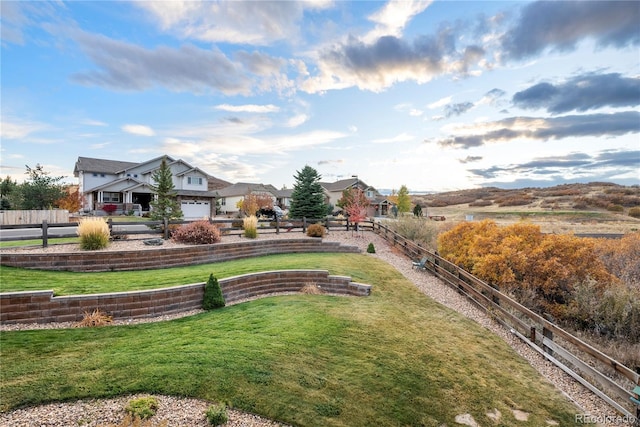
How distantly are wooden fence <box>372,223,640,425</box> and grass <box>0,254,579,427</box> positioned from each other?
896mm

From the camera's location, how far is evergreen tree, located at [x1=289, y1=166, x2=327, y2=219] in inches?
1073

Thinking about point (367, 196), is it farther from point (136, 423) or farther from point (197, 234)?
point (136, 423)

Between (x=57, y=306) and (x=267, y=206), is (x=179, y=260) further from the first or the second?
(x=267, y=206)

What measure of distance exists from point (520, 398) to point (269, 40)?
17.0 m

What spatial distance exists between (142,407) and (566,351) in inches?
349

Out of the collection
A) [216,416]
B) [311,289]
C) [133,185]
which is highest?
[133,185]

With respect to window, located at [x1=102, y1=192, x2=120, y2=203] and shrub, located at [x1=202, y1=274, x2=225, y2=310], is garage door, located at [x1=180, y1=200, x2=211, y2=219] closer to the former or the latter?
window, located at [x1=102, y1=192, x2=120, y2=203]


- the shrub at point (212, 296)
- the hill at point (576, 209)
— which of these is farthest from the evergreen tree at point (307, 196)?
the shrub at point (212, 296)

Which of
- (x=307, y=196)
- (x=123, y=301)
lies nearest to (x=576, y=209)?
(x=307, y=196)

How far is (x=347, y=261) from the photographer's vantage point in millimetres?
14914

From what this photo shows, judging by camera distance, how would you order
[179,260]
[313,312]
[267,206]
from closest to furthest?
[313,312] < [179,260] < [267,206]

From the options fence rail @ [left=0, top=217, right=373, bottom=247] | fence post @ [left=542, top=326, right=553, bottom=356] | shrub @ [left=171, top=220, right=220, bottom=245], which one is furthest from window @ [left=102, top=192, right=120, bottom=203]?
fence post @ [left=542, top=326, right=553, bottom=356]

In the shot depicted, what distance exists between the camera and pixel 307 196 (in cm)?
2738

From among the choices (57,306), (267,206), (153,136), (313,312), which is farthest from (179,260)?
(267,206)
